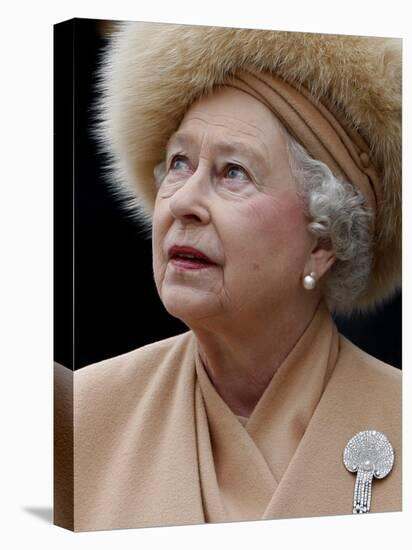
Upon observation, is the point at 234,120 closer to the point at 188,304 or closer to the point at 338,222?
the point at 338,222

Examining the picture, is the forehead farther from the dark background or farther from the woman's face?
the dark background

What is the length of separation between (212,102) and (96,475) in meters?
1.55

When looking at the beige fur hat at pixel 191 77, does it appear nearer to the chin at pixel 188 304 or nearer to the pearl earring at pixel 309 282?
the chin at pixel 188 304

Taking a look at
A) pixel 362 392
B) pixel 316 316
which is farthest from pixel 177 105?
pixel 362 392

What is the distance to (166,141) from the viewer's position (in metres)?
6.00

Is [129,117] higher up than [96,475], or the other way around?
[129,117]

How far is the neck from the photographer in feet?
19.8

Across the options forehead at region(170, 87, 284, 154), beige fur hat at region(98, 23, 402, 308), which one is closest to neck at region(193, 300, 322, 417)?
beige fur hat at region(98, 23, 402, 308)

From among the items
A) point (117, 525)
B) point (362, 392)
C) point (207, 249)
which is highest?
point (207, 249)

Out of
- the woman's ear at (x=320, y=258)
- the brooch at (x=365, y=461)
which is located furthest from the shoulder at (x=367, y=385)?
the woman's ear at (x=320, y=258)

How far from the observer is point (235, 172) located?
5887 mm

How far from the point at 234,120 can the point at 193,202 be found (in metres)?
0.37

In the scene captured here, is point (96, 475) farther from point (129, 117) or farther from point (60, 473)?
point (129, 117)

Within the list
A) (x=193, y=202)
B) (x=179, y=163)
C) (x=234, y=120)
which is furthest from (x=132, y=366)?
(x=234, y=120)
